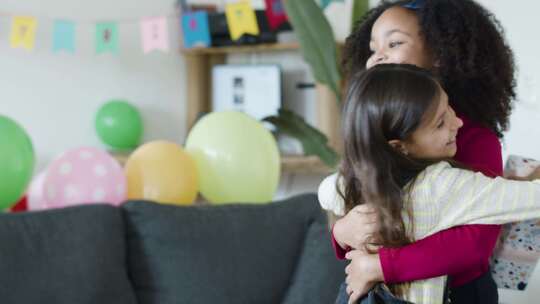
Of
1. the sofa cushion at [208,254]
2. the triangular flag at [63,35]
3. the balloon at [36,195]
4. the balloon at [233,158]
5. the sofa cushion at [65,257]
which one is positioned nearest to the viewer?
the sofa cushion at [65,257]

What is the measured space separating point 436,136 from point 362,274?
0.76ft

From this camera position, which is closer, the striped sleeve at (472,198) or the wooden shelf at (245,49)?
the striped sleeve at (472,198)

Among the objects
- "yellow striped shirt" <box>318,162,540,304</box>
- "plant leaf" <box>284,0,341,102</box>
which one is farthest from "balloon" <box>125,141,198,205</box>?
"yellow striped shirt" <box>318,162,540,304</box>

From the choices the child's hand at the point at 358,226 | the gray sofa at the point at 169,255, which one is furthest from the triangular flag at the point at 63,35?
the child's hand at the point at 358,226

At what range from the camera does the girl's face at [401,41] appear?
1.13 metres

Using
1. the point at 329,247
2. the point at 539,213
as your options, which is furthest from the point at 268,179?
the point at 539,213

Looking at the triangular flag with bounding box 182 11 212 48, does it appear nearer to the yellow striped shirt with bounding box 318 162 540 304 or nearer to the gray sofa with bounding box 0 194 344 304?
the gray sofa with bounding box 0 194 344 304

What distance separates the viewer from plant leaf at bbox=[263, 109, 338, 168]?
2.78 metres

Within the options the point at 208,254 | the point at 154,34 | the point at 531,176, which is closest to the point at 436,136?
the point at 531,176

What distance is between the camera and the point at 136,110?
3.91 meters

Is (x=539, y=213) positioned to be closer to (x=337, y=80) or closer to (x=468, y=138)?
(x=468, y=138)

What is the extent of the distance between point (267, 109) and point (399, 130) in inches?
116

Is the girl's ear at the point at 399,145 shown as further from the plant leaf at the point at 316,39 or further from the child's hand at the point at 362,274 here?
the plant leaf at the point at 316,39

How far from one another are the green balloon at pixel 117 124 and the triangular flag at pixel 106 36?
0.31 metres
